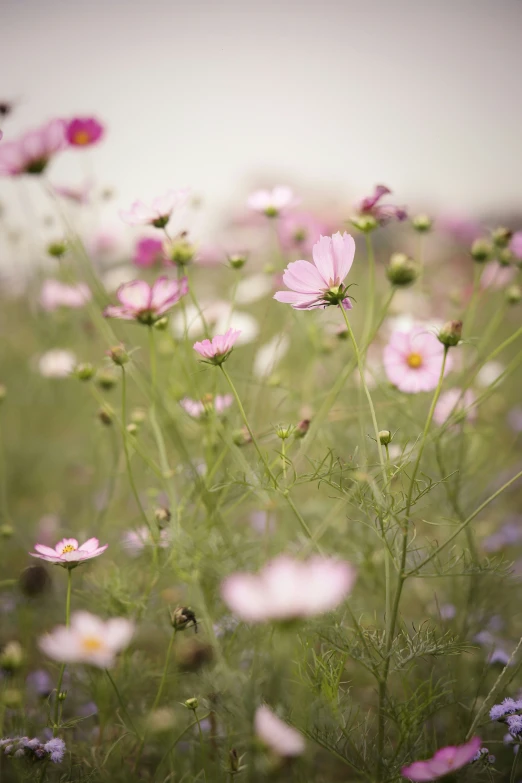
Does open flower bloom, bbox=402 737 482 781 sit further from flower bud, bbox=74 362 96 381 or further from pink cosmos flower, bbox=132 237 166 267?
pink cosmos flower, bbox=132 237 166 267

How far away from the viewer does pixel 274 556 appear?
76cm

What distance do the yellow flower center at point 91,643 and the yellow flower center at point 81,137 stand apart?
0.73m

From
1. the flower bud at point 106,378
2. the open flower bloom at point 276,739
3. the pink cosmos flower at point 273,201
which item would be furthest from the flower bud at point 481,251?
the open flower bloom at point 276,739

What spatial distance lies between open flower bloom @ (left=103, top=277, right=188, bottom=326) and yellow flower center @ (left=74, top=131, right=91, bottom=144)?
42 centimetres

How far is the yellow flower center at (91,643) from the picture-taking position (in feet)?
1.46

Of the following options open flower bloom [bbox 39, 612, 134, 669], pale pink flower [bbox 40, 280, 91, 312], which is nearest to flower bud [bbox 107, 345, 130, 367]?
open flower bloom [bbox 39, 612, 134, 669]

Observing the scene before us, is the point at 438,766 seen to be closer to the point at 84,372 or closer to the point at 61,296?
the point at 84,372

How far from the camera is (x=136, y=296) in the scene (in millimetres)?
581

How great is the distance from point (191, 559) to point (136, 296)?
0.94 feet

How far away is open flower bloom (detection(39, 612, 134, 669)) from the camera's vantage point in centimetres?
42

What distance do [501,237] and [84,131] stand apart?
2.17ft

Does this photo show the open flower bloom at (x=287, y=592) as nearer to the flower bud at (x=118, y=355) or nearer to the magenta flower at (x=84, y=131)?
the flower bud at (x=118, y=355)

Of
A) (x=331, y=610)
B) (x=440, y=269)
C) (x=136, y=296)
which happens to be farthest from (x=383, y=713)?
(x=440, y=269)

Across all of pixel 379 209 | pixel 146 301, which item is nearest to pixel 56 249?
pixel 146 301
